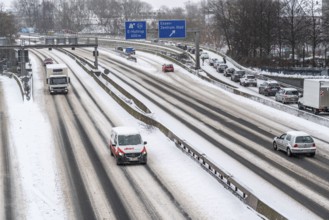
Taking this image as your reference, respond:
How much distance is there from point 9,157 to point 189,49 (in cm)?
9187

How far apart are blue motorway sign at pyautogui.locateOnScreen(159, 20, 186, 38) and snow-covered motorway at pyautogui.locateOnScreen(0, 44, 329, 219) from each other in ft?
46.5

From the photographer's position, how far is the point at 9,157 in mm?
35000

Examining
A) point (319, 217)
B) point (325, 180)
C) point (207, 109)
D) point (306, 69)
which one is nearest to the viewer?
point (319, 217)

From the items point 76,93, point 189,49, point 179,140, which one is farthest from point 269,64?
point 179,140

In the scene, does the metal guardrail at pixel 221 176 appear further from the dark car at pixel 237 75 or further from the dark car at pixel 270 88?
the dark car at pixel 237 75

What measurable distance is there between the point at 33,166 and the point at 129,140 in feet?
18.8

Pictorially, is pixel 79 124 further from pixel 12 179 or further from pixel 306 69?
pixel 306 69

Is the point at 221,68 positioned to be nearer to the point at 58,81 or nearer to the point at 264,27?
the point at 264,27

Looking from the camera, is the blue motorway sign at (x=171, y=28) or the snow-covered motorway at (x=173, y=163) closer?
the snow-covered motorway at (x=173, y=163)

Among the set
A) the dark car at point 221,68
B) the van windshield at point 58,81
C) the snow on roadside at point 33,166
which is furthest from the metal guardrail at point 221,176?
the dark car at point 221,68

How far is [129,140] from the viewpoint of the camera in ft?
107

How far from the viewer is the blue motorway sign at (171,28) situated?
2916 inches

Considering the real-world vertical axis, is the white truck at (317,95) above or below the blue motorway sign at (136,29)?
below

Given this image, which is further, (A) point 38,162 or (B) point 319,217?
(A) point 38,162
